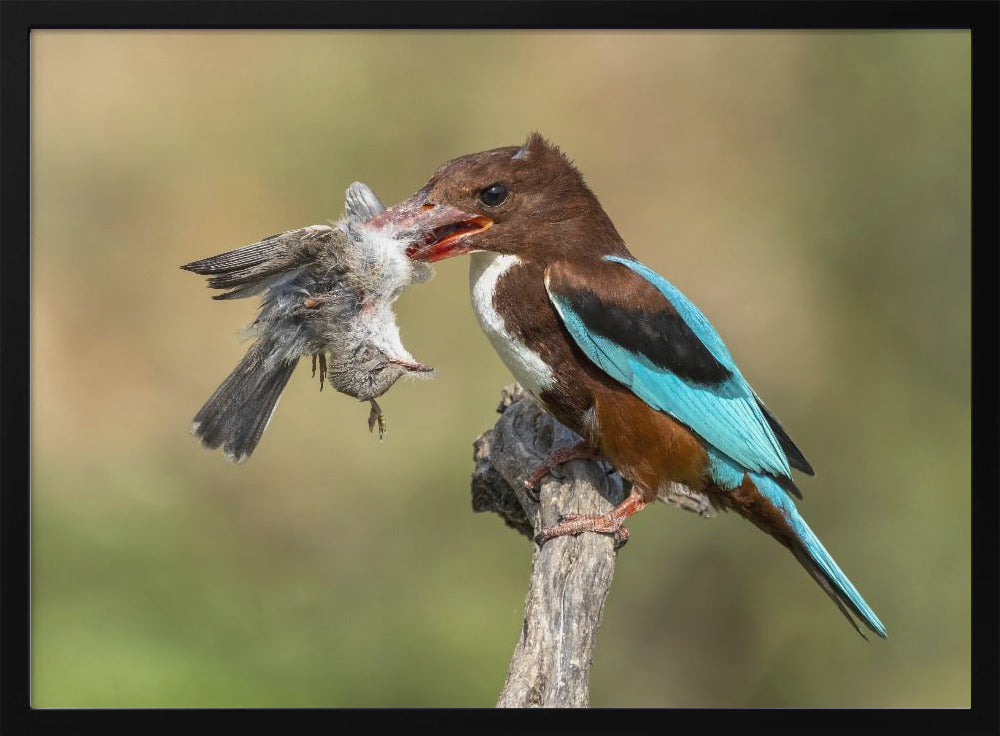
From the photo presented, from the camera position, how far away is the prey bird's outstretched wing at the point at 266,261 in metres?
2.60

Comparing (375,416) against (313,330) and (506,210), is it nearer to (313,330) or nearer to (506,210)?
(313,330)

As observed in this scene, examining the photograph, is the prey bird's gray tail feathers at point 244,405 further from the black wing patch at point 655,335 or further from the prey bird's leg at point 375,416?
the black wing patch at point 655,335

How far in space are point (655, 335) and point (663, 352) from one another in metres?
0.05

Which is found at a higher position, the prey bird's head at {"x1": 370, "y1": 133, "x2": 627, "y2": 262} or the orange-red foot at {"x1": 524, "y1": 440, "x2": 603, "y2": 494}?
the prey bird's head at {"x1": 370, "y1": 133, "x2": 627, "y2": 262}

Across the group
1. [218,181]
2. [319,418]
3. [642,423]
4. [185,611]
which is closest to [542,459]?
Result: [642,423]

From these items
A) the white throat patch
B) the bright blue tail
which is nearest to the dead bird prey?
the white throat patch

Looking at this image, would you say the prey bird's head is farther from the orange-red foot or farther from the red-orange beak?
the orange-red foot

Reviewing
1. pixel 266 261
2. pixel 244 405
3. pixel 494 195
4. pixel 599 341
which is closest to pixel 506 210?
pixel 494 195

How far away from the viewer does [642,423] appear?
9.70ft

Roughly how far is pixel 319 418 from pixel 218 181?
97 centimetres

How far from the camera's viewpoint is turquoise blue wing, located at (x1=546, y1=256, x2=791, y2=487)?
2877 millimetres

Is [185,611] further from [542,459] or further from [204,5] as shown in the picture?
[204,5]

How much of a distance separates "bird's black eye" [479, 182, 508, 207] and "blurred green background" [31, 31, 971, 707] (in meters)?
0.86

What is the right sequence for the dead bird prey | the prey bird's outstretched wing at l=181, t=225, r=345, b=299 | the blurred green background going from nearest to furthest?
the prey bird's outstretched wing at l=181, t=225, r=345, b=299 < the dead bird prey < the blurred green background
